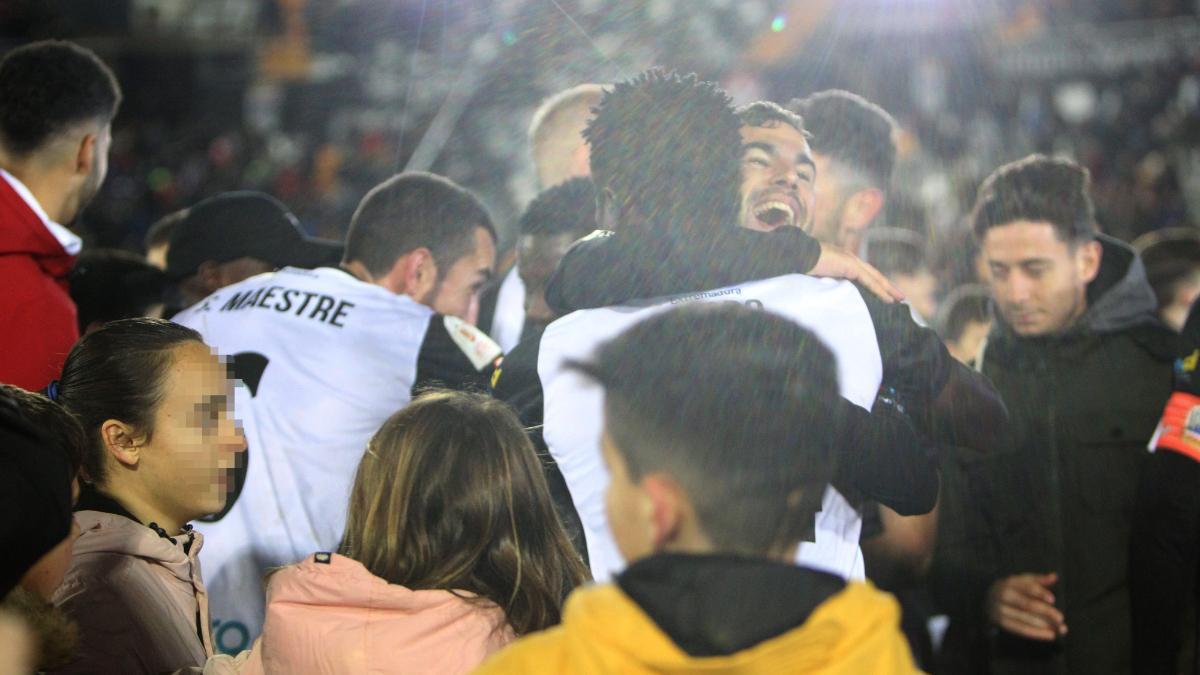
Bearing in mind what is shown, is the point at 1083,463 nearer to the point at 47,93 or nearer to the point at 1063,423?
the point at 1063,423

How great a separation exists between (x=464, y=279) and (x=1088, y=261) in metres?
1.96

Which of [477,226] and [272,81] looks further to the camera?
[272,81]

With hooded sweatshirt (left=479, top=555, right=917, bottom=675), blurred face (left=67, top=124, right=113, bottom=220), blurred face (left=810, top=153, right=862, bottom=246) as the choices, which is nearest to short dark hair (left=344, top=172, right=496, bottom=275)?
blurred face (left=67, top=124, right=113, bottom=220)

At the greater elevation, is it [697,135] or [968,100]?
[968,100]

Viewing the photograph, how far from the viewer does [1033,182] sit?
3.82m

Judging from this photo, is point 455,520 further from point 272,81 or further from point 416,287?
point 272,81

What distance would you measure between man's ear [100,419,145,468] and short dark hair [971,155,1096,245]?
2.73 metres

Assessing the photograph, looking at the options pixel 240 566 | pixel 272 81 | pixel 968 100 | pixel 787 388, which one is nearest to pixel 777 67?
pixel 968 100

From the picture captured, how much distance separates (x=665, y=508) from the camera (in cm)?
150

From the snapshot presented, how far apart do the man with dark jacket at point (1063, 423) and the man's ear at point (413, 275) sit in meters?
1.81

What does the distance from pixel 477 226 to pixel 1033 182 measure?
1788 mm

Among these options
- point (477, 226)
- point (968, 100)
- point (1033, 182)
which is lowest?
point (477, 226)

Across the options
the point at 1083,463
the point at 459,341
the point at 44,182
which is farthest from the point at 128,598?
the point at 1083,463

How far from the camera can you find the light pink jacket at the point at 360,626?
6.88 feet
